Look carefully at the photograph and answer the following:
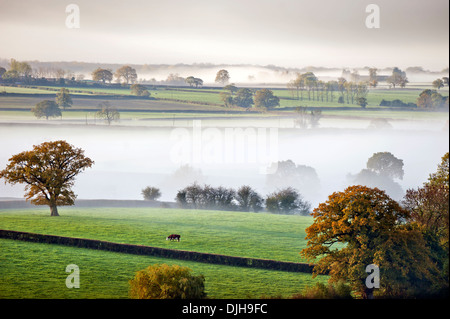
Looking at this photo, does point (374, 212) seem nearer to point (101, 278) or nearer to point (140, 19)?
point (101, 278)

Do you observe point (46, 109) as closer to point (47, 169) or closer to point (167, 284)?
point (47, 169)

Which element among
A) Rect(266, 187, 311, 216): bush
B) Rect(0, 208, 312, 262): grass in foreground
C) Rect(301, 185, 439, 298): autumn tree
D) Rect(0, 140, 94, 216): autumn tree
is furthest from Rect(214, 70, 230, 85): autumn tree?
Rect(301, 185, 439, 298): autumn tree

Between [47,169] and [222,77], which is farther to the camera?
[222,77]

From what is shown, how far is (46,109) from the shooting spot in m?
35.0

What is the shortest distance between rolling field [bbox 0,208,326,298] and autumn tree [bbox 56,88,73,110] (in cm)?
650

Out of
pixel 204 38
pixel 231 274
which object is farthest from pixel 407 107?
pixel 231 274

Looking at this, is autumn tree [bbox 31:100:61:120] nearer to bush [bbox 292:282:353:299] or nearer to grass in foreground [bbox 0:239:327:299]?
grass in foreground [bbox 0:239:327:299]

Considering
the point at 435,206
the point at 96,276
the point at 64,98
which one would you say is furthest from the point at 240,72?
the point at 96,276

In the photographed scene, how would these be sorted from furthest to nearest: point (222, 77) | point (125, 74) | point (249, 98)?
point (249, 98) < point (222, 77) < point (125, 74)

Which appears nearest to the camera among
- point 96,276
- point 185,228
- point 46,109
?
point 96,276

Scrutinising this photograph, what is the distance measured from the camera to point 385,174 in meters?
41.4

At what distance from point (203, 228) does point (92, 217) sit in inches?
223

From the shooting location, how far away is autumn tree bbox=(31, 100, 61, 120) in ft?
114

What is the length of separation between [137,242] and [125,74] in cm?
1544
